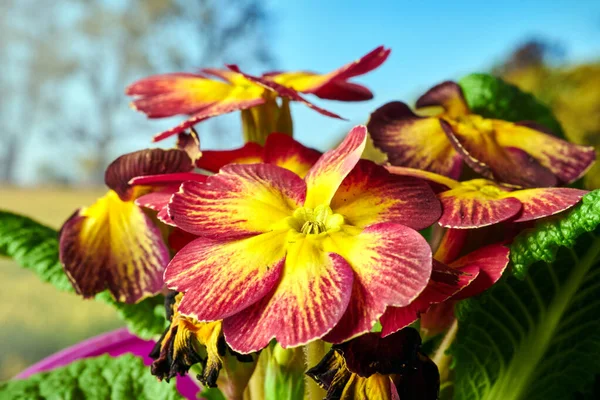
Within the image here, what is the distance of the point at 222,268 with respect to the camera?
9.9 inches

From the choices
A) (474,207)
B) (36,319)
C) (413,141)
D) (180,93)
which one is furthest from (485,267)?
(36,319)

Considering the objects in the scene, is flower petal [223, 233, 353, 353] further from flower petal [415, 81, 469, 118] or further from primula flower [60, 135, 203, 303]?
flower petal [415, 81, 469, 118]

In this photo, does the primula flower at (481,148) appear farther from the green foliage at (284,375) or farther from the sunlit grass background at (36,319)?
the sunlit grass background at (36,319)

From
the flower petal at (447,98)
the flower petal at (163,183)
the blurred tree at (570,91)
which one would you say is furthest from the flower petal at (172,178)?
the blurred tree at (570,91)

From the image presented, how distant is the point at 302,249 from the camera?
0.85 ft

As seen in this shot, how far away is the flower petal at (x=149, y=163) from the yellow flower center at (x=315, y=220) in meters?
0.09

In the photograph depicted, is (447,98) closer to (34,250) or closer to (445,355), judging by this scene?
(445,355)

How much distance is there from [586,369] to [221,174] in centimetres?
26

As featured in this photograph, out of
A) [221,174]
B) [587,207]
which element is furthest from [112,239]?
[587,207]

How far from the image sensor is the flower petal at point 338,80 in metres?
0.38

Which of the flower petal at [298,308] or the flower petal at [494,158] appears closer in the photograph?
the flower petal at [298,308]

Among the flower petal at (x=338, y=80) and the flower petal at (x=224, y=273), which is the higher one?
the flower petal at (x=338, y=80)

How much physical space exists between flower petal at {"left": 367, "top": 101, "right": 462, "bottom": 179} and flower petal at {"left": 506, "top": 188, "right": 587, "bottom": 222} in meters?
0.09

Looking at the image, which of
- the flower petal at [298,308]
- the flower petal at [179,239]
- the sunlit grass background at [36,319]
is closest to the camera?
the flower petal at [298,308]
